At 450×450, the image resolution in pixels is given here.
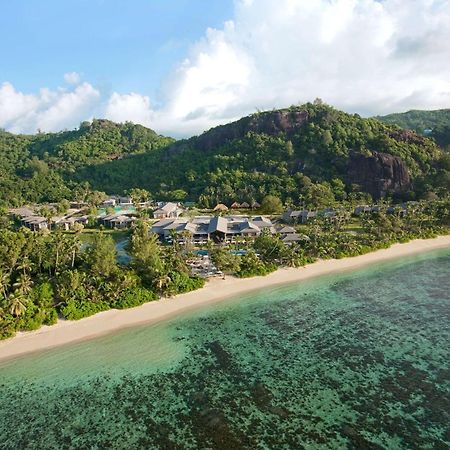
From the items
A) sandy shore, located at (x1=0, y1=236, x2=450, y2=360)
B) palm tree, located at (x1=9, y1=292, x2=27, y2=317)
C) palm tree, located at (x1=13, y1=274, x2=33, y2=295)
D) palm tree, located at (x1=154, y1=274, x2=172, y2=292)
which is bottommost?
sandy shore, located at (x1=0, y1=236, x2=450, y2=360)

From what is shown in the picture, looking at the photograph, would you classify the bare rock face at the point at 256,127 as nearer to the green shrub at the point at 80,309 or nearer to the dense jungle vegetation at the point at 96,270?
the dense jungle vegetation at the point at 96,270

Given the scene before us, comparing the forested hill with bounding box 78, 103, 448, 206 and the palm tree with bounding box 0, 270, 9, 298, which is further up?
the forested hill with bounding box 78, 103, 448, 206

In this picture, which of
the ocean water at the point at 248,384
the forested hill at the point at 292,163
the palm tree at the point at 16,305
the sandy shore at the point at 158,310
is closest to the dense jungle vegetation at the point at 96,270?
the palm tree at the point at 16,305

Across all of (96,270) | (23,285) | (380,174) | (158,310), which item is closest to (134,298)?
(158,310)

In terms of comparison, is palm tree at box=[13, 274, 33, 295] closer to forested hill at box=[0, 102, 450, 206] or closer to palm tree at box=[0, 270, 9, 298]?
palm tree at box=[0, 270, 9, 298]

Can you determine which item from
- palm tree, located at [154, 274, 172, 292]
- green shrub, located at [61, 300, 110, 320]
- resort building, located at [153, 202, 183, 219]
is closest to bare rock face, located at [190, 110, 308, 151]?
resort building, located at [153, 202, 183, 219]

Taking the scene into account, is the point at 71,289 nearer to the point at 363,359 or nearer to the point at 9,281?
the point at 9,281
